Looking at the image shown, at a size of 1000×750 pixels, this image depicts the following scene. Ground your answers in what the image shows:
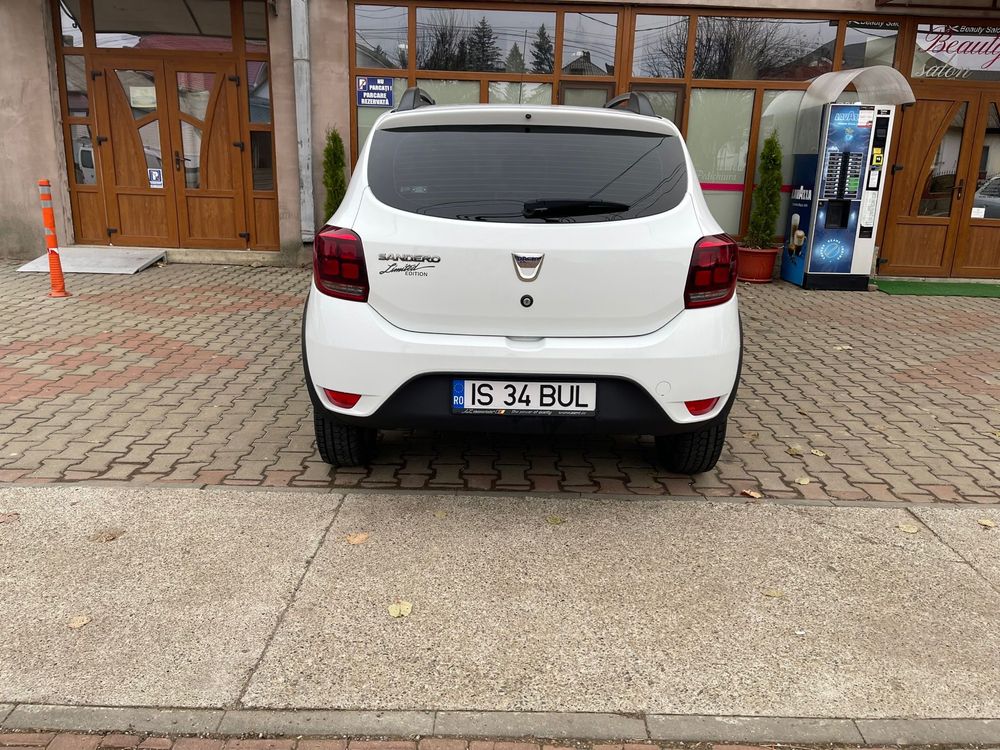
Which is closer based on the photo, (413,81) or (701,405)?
(701,405)

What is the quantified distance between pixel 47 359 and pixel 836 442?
5.69m

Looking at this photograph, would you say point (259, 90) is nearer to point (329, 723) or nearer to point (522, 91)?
point (522, 91)

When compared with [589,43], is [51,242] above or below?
below

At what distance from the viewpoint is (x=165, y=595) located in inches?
114

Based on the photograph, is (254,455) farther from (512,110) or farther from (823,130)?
(823,130)

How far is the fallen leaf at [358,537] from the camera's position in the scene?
330 cm

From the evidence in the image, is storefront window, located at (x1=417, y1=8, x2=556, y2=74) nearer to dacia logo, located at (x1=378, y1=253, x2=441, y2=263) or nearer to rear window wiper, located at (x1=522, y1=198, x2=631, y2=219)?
rear window wiper, located at (x1=522, y1=198, x2=631, y2=219)

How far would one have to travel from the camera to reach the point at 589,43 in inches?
398

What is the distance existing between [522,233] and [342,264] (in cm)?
76

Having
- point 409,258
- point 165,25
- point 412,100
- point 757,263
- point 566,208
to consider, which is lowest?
point 757,263

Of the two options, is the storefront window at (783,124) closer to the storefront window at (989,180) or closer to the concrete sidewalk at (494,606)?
the storefront window at (989,180)

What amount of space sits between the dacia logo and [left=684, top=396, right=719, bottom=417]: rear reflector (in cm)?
123

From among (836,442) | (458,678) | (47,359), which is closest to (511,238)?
(458,678)

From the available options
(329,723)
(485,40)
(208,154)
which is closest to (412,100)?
(329,723)
